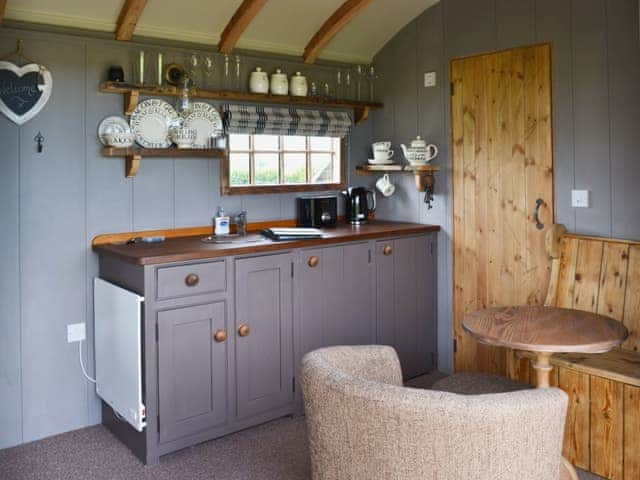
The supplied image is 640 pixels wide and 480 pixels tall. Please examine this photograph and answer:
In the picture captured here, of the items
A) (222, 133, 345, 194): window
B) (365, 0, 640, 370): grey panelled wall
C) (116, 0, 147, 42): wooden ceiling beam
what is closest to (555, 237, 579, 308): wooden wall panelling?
(365, 0, 640, 370): grey panelled wall

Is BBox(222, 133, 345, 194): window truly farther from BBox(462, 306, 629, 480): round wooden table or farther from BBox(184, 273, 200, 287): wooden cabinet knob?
BBox(462, 306, 629, 480): round wooden table

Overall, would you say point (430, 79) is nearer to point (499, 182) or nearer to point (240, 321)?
point (499, 182)

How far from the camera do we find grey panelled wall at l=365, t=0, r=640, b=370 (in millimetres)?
3236

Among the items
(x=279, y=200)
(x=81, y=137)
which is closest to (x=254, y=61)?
(x=279, y=200)

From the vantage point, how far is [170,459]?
3.09m

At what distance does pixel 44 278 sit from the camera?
3.27 meters

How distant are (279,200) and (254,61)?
845mm

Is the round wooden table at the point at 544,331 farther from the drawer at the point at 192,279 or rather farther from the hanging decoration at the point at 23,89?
the hanging decoration at the point at 23,89

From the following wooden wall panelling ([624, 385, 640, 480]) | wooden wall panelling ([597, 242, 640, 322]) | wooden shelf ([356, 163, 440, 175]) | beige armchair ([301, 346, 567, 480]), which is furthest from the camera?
wooden shelf ([356, 163, 440, 175])

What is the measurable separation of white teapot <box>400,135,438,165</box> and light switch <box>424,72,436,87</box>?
1.20 feet

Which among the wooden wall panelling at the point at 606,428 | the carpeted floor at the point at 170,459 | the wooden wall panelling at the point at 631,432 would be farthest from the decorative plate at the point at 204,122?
the wooden wall panelling at the point at 631,432

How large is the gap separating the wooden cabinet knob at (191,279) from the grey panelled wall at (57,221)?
628 mm

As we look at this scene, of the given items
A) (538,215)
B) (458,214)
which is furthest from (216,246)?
(538,215)

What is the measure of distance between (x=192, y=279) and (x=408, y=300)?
155 centimetres
